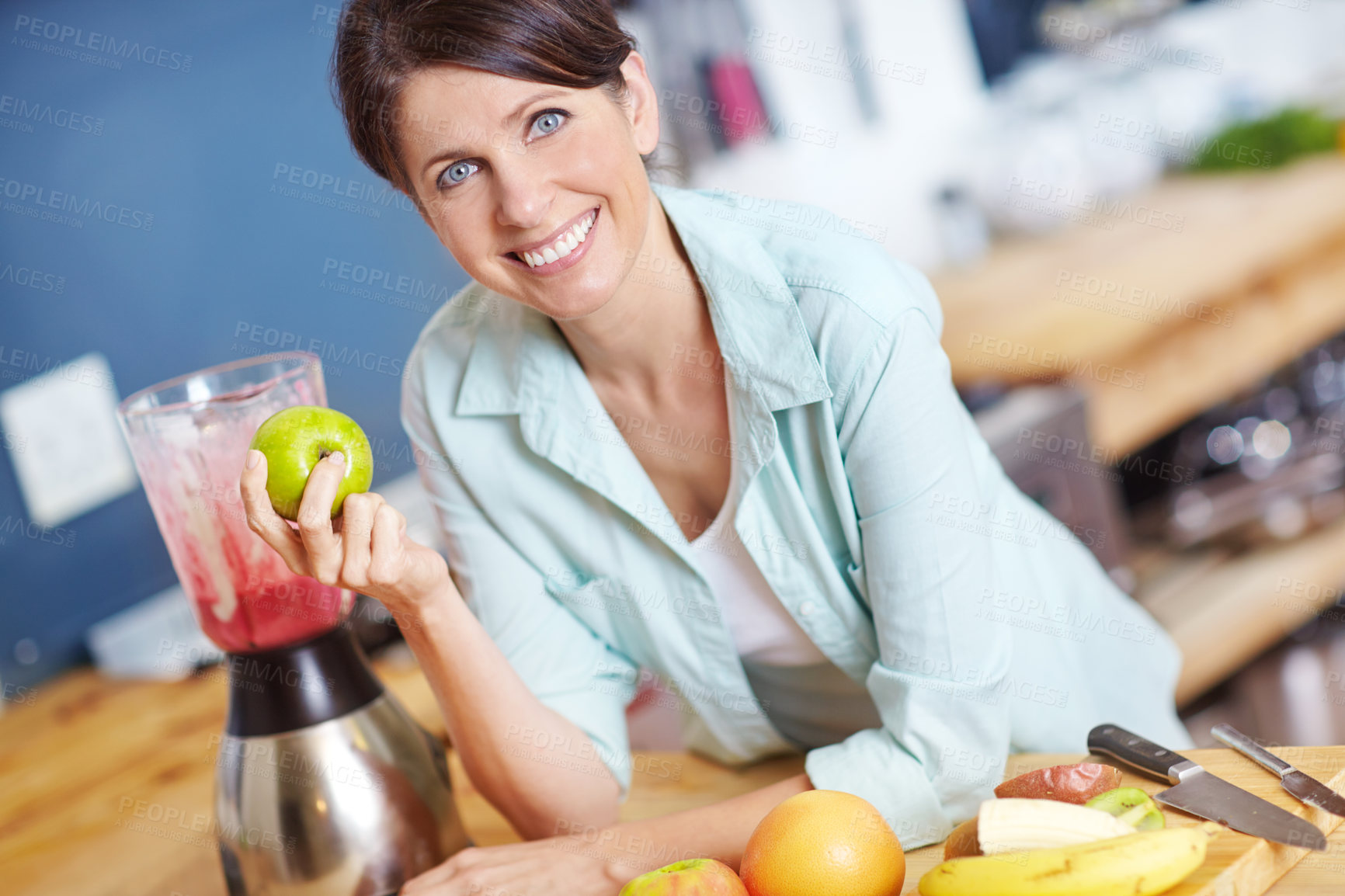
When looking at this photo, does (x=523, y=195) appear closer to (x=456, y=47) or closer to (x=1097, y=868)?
(x=456, y=47)

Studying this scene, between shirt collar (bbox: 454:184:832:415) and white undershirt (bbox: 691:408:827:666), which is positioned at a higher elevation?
shirt collar (bbox: 454:184:832:415)

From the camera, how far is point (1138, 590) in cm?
215

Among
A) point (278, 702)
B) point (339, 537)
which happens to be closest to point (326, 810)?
point (278, 702)

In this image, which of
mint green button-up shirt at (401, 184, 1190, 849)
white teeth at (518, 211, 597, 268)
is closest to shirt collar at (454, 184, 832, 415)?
mint green button-up shirt at (401, 184, 1190, 849)

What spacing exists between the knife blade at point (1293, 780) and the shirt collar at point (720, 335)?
1.27 feet

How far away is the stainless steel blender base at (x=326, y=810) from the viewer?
35.8 inches

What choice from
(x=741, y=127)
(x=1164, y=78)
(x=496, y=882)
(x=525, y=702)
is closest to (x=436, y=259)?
(x=741, y=127)

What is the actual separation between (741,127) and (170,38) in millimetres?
1287

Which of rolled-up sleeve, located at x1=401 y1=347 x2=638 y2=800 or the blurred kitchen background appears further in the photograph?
the blurred kitchen background

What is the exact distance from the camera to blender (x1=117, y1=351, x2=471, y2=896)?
0.91m

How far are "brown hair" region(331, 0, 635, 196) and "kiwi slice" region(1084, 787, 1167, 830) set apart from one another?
2.04 feet

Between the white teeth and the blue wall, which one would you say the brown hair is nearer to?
the white teeth

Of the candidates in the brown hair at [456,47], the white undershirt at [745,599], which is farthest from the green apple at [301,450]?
the white undershirt at [745,599]

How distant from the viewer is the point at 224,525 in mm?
938
